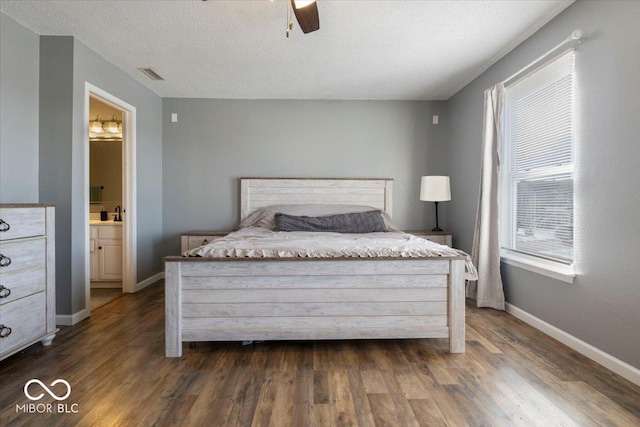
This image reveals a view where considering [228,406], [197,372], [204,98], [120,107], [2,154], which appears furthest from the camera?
[204,98]

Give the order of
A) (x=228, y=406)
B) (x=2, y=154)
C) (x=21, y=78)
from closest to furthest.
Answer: (x=228, y=406)
(x=2, y=154)
(x=21, y=78)

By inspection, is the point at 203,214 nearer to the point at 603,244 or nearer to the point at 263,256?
the point at 263,256

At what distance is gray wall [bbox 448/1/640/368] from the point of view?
180 cm

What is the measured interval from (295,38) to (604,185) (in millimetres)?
2442

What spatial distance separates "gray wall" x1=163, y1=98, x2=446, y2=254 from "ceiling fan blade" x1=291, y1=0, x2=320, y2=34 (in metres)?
2.18

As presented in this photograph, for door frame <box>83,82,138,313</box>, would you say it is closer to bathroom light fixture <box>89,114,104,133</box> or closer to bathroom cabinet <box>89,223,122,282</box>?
bathroom cabinet <box>89,223,122,282</box>

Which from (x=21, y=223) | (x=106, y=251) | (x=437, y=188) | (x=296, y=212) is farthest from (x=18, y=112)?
(x=437, y=188)

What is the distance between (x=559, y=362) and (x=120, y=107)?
432cm

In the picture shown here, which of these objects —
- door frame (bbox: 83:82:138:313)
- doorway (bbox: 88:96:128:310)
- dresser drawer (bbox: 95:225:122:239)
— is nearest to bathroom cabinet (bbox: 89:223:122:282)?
dresser drawer (bbox: 95:225:122:239)

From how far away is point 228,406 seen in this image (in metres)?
1.55

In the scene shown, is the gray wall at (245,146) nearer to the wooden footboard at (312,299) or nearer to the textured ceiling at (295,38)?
the textured ceiling at (295,38)

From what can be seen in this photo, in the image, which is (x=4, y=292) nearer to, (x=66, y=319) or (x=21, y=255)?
(x=21, y=255)

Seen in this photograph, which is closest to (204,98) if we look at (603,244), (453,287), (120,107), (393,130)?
(120,107)

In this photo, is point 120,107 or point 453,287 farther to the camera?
point 120,107
